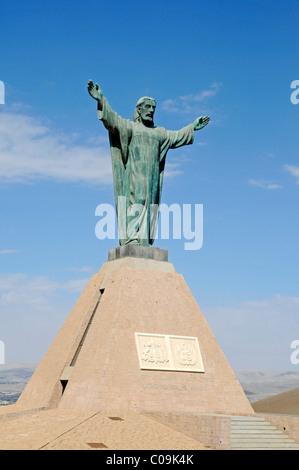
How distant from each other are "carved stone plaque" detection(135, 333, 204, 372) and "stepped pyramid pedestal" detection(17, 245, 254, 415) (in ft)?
0.09

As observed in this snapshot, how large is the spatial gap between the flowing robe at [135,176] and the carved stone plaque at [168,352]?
3.20m

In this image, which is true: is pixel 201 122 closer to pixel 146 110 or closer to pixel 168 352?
pixel 146 110

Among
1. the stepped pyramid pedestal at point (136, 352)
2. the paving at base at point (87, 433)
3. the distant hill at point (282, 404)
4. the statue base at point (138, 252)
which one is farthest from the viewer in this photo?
the distant hill at point (282, 404)

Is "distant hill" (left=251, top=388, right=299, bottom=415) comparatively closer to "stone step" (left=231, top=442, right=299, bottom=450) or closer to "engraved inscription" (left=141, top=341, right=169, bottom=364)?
"engraved inscription" (left=141, top=341, right=169, bottom=364)

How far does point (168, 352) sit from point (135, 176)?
541 centimetres

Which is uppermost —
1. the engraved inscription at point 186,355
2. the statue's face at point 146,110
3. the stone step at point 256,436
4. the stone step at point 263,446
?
the statue's face at point 146,110

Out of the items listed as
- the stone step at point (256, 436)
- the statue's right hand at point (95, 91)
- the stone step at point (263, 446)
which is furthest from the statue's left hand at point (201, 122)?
the stone step at point (263, 446)

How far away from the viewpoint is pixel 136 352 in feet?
54.1

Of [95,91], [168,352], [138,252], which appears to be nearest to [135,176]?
[138,252]

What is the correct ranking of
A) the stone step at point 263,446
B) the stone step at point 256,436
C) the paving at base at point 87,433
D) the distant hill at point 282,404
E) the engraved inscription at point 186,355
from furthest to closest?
the distant hill at point 282,404 < the engraved inscription at point 186,355 < the stone step at point 256,436 < the stone step at point 263,446 < the paving at base at point 87,433

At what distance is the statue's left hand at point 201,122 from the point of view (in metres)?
20.6

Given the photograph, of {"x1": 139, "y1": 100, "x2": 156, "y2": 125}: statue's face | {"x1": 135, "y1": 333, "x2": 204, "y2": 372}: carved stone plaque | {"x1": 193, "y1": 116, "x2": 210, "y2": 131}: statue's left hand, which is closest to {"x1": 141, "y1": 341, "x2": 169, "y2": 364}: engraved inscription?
{"x1": 135, "y1": 333, "x2": 204, "y2": 372}: carved stone plaque

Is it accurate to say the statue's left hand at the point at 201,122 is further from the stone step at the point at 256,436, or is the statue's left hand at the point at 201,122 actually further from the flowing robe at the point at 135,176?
the stone step at the point at 256,436

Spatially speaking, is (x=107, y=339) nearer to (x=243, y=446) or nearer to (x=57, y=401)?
(x=57, y=401)
